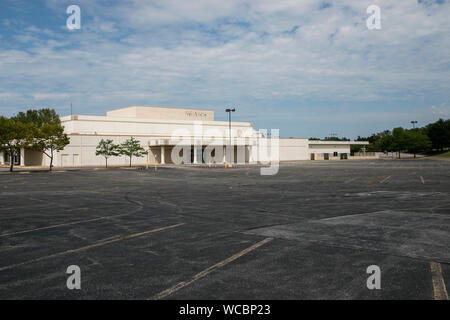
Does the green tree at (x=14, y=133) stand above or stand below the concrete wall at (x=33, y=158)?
above

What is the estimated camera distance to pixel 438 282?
598 centimetres

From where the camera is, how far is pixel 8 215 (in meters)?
13.2

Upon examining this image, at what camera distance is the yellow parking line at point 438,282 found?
546 centimetres

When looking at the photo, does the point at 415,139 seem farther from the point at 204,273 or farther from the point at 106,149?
the point at 204,273

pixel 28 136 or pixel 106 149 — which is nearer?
pixel 28 136

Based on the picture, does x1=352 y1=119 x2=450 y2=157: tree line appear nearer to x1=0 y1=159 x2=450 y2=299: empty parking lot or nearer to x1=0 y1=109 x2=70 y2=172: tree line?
x1=0 y1=109 x2=70 y2=172: tree line

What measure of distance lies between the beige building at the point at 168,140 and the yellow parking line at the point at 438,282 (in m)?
53.8

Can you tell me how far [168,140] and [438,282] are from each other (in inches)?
2679

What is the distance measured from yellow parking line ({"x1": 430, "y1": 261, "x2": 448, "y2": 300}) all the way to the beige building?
53756 mm

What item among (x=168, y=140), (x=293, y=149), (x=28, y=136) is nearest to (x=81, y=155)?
(x=168, y=140)

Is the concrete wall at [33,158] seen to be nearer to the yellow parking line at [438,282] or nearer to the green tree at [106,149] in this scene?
the green tree at [106,149]

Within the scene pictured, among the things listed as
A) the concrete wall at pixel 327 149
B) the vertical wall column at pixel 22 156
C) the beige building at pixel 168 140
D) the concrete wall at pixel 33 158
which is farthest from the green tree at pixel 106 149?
the concrete wall at pixel 327 149
